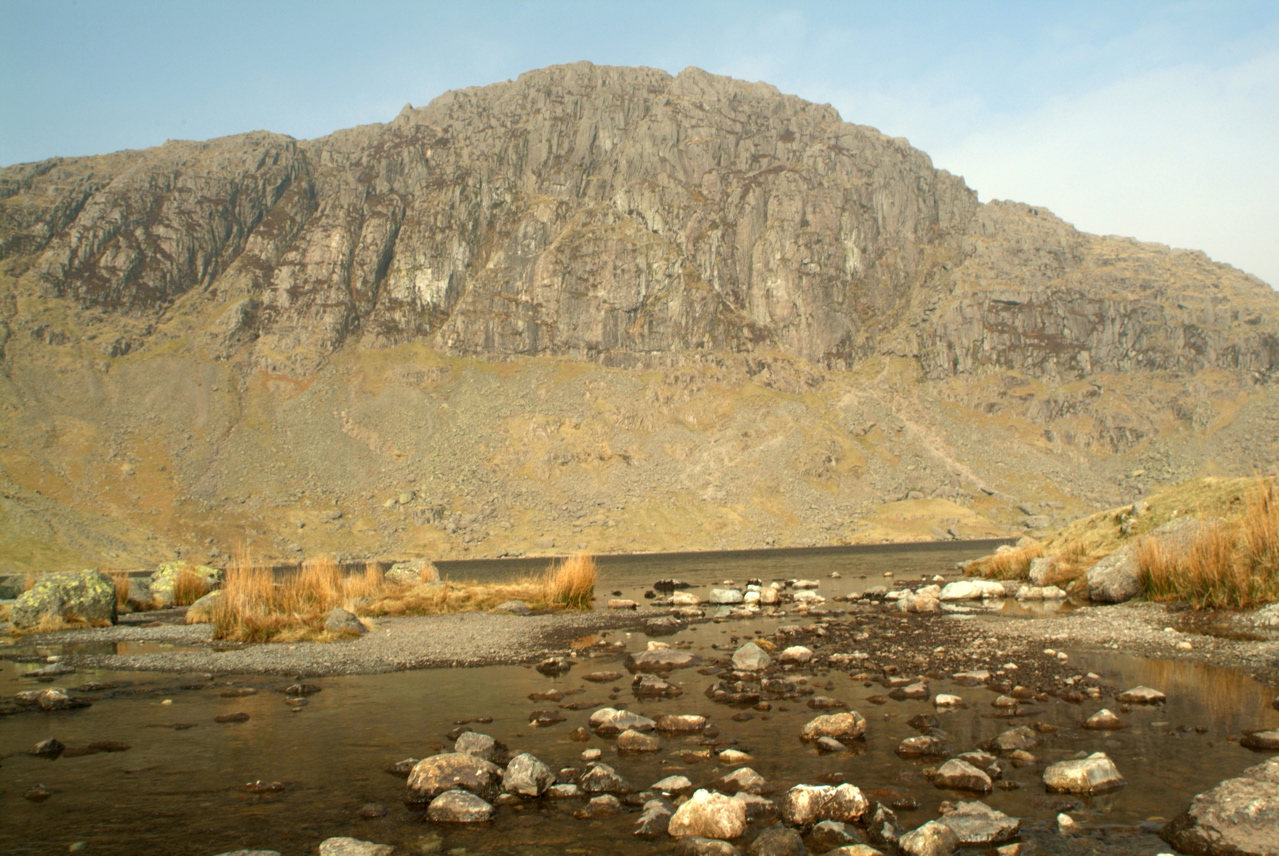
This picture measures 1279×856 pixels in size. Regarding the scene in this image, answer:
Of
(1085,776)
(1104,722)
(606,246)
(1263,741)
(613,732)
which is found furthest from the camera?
(606,246)

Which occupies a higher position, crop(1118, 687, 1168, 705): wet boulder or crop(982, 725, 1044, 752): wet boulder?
crop(982, 725, 1044, 752): wet boulder

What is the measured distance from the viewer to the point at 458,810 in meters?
8.39

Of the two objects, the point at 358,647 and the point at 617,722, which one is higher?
the point at 617,722

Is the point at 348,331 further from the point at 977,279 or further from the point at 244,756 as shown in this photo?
the point at 244,756

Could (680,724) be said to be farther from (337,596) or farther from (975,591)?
(975,591)

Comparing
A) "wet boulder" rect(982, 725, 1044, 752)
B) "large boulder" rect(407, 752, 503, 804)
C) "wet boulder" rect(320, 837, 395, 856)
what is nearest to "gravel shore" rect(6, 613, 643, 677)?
"large boulder" rect(407, 752, 503, 804)

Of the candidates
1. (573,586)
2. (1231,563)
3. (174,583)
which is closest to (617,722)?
(1231,563)

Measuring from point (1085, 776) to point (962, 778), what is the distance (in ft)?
4.36

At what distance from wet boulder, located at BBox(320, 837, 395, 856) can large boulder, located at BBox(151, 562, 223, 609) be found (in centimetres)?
3500

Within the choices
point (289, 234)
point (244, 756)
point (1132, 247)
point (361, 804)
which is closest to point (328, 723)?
point (244, 756)

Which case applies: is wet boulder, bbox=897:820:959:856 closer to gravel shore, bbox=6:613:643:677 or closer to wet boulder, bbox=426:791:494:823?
wet boulder, bbox=426:791:494:823

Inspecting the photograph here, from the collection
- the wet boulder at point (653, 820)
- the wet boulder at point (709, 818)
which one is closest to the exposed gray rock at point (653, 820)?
the wet boulder at point (653, 820)

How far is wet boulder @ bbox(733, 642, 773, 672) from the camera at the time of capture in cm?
1664

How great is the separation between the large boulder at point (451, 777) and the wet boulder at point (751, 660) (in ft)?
27.0
